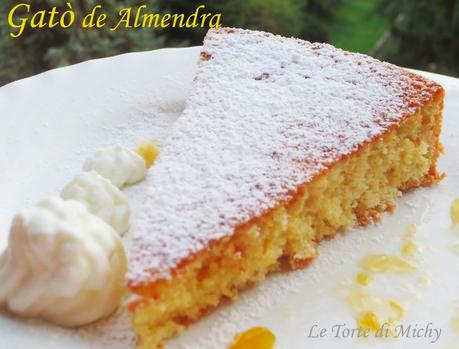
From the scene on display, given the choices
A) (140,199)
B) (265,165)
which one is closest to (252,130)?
(265,165)

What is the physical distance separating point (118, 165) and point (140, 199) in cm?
16

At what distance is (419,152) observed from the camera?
248cm

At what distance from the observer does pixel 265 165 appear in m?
2.14

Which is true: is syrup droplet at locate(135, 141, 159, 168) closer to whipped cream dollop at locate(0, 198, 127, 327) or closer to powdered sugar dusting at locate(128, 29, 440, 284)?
powdered sugar dusting at locate(128, 29, 440, 284)

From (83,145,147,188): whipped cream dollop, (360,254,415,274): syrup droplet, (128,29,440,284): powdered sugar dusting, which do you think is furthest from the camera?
(83,145,147,188): whipped cream dollop

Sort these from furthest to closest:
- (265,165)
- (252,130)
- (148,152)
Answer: (148,152)
(252,130)
(265,165)

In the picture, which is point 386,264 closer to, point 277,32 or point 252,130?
point 252,130

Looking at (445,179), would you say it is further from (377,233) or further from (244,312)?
(244,312)

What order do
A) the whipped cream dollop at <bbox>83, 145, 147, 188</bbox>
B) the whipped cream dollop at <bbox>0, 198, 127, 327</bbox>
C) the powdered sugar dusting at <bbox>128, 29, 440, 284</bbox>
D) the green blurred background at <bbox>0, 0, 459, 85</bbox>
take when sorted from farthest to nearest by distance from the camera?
the green blurred background at <bbox>0, 0, 459, 85</bbox>, the whipped cream dollop at <bbox>83, 145, 147, 188</bbox>, the powdered sugar dusting at <bbox>128, 29, 440, 284</bbox>, the whipped cream dollop at <bbox>0, 198, 127, 327</bbox>

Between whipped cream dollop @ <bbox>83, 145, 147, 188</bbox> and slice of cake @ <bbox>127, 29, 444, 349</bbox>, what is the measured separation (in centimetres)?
27

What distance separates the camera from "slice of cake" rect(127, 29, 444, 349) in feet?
6.15

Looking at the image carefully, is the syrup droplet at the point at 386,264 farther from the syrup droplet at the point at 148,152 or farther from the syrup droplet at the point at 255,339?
the syrup droplet at the point at 148,152

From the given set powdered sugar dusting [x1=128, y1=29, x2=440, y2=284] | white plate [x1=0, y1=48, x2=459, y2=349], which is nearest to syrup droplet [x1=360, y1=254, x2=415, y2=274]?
white plate [x1=0, y1=48, x2=459, y2=349]

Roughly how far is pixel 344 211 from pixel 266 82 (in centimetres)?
60
